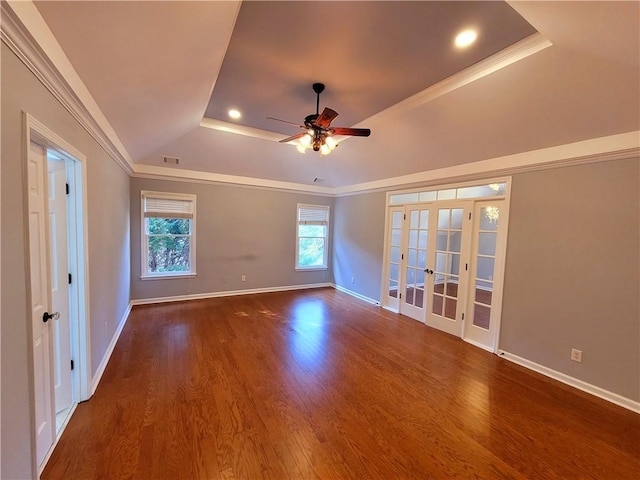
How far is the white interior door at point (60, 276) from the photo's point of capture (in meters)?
2.10

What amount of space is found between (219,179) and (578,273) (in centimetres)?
568

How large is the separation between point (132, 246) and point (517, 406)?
19.4 ft

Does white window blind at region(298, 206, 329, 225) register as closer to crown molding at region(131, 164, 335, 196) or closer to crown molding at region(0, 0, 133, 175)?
crown molding at region(131, 164, 335, 196)

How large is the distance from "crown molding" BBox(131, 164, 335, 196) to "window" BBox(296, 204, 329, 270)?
43 centimetres

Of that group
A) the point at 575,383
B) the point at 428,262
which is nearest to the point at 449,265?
the point at 428,262

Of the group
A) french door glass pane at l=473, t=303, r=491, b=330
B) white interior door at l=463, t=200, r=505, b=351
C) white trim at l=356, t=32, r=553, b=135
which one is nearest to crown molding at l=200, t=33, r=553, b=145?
white trim at l=356, t=32, r=553, b=135

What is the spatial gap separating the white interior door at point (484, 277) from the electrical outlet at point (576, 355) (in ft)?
2.57

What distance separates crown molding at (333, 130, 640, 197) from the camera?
257cm

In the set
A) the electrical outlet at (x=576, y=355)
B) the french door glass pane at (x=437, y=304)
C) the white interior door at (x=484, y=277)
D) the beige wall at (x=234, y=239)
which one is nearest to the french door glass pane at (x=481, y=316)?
the white interior door at (x=484, y=277)

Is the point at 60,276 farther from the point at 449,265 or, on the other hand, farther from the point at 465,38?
the point at 449,265

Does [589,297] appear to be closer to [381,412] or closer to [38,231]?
[381,412]

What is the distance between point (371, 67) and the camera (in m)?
2.53

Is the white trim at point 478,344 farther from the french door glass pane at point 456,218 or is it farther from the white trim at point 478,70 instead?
the white trim at point 478,70

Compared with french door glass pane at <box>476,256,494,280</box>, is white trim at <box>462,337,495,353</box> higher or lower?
lower
